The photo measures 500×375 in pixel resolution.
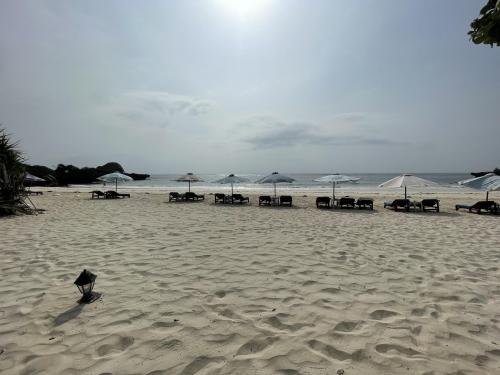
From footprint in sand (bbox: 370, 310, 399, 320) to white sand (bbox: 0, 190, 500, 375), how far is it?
12 millimetres

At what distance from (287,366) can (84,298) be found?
2.72m

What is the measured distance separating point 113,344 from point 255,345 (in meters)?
1.37

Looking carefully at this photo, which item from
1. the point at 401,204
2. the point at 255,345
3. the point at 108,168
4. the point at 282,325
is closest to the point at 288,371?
the point at 255,345

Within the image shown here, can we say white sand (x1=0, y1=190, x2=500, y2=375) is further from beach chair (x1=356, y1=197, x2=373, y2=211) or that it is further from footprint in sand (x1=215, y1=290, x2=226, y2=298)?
beach chair (x1=356, y1=197, x2=373, y2=211)

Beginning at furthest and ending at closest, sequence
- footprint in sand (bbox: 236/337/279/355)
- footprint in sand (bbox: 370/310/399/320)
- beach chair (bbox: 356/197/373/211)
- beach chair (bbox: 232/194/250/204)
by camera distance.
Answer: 1. beach chair (bbox: 232/194/250/204)
2. beach chair (bbox: 356/197/373/211)
3. footprint in sand (bbox: 370/310/399/320)
4. footprint in sand (bbox: 236/337/279/355)

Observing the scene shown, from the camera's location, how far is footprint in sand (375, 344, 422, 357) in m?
2.56

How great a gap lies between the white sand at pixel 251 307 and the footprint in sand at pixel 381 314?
12 millimetres

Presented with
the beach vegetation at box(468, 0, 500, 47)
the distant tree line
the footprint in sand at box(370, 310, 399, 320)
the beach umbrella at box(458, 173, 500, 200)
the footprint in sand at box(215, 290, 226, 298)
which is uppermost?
the distant tree line

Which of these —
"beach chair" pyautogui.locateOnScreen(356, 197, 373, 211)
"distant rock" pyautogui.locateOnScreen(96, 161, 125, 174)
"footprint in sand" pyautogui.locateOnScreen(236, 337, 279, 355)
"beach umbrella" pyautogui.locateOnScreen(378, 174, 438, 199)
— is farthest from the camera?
"distant rock" pyautogui.locateOnScreen(96, 161, 125, 174)

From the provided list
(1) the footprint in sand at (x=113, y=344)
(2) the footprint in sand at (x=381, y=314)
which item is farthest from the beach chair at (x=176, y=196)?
(2) the footprint in sand at (x=381, y=314)

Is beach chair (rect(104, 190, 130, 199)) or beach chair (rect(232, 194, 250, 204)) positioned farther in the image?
beach chair (rect(104, 190, 130, 199))

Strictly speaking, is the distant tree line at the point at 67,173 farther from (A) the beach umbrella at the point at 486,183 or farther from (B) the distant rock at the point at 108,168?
(A) the beach umbrella at the point at 486,183

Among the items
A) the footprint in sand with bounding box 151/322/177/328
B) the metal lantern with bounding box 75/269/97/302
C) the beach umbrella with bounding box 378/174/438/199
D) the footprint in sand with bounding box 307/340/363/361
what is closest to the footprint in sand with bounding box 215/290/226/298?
the footprint in sand with bounding box 151/322/177/328

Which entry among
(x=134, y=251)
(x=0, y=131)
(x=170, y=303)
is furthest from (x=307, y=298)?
(x=0, y=131)
